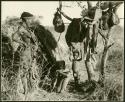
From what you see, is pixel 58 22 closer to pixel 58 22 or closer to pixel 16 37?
pixel 58 22

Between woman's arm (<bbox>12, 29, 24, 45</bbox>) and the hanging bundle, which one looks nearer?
woman's arm (<bbox>12, 29, 24, 45</bbox>)

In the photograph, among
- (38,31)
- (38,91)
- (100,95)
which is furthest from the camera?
(38,31)

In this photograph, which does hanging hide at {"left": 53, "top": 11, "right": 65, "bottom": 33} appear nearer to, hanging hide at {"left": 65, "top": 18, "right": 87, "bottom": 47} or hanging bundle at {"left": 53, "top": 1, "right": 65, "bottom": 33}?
hanging bundle at {"left": 53, "top": 1, "right": 65, "bottom": 33}

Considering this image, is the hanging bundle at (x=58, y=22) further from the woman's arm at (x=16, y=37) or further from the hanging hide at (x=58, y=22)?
the woman's arm at (x=16, y=37)

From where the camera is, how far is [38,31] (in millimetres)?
8969

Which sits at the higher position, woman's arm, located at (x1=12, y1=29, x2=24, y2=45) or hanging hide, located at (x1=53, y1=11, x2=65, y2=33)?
hanging hide, located at (x1=53, y1=11, x2=65, y2=33)

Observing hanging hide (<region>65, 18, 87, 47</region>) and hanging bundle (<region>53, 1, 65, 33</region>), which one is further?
hanging bundle (<region>53, 1, 65, 33</region>)

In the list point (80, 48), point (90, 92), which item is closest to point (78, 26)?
point (80, 48)

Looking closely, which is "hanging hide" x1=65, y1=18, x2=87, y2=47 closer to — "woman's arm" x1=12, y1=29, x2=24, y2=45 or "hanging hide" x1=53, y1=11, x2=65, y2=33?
"hanging hide" x1=53, y1=11, x2=65, y2=33

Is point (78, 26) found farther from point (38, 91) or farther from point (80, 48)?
point (38, 91)

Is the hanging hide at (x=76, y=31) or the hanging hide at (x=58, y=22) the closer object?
the hanging hide at (x=76, y=31)

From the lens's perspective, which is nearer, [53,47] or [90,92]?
[90,92]

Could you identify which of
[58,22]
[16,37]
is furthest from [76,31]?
[16,37]

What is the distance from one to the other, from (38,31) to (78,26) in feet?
4.10
